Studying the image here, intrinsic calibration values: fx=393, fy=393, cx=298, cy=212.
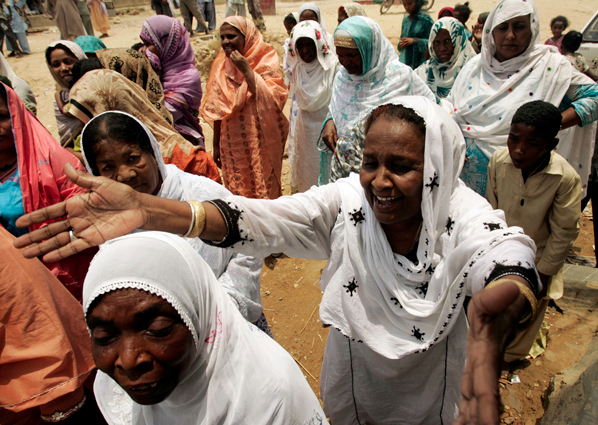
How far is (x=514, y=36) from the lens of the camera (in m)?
3.18

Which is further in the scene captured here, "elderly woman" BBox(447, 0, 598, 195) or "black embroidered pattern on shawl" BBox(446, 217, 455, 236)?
"elderly woman" BBox(447, 0, 598, 195)

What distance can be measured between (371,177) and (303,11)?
183 inches

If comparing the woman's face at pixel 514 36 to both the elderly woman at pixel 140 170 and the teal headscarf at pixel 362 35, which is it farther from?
the elderly woman at pixel 140 170

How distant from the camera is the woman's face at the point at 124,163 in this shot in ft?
6.97

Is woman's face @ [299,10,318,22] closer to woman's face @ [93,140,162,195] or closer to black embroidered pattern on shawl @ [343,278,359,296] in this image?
woman's face @ [93,140,162,195]

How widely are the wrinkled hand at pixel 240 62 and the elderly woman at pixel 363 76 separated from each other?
109 cm

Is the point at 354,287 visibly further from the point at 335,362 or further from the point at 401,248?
the point at 335,362

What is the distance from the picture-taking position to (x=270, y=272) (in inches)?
172

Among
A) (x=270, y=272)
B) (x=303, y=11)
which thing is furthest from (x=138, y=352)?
(x=303, y=11)

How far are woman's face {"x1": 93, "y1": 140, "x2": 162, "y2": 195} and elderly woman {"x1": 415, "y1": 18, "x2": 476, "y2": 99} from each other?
3.70 m

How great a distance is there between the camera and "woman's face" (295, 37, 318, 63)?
14.8 feet

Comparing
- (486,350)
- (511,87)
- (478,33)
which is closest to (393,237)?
(486,350)

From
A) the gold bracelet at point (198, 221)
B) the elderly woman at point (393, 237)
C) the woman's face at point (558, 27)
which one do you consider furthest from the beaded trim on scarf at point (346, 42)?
the woman's face at point (558, 27)

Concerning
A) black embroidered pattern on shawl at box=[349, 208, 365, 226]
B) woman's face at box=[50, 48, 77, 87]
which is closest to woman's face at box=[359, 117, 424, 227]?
black embroidered pattern on shawl at box=[349, 208, 365, 226]
